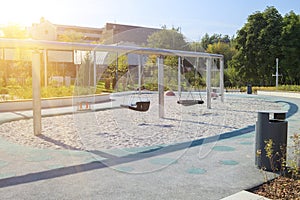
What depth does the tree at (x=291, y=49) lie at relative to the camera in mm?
22000

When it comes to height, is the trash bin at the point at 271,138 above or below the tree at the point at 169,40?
below

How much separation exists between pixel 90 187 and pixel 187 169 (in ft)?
4.08

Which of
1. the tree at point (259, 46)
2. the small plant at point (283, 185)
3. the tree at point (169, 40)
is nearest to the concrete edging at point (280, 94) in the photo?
the tree at point (259, 46)

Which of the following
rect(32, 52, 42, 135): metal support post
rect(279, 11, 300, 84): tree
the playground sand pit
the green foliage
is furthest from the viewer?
the green foliage

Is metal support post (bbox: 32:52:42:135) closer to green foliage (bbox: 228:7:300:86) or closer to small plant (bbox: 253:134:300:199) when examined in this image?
small plant (bbox: 253:134:300:199)

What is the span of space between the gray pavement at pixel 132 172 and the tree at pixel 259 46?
64.1ft

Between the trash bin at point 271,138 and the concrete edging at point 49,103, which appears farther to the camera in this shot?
the concrete edging at point 49,103

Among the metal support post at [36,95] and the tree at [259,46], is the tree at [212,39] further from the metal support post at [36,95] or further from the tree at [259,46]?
the metal support post at [36,95]

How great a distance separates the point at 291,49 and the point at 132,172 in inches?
837

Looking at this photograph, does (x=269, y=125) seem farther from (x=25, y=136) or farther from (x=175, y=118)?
(x=175, y=118)

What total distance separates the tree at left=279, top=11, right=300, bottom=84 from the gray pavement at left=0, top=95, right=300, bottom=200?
19111 millimetres

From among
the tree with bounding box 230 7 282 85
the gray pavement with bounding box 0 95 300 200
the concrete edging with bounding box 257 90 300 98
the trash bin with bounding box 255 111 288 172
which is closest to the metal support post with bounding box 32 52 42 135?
the gray pavement with bounding box 0 95 300 200

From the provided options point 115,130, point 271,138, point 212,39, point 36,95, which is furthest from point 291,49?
point 271,138

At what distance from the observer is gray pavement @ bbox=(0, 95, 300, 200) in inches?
119
